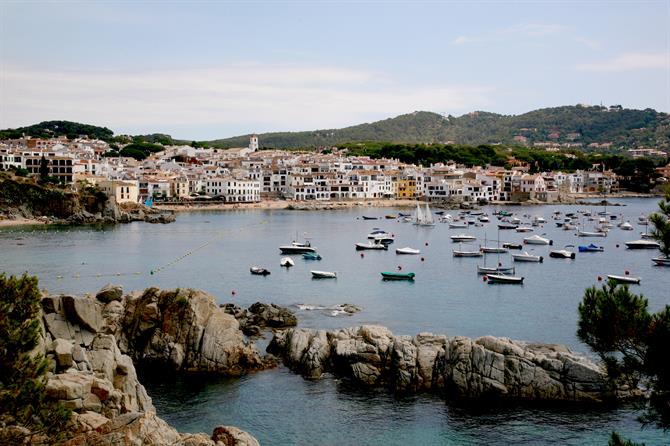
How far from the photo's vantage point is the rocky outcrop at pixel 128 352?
462 inches

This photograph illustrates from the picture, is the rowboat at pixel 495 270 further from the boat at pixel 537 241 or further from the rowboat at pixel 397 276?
the boat at pixel 537 241

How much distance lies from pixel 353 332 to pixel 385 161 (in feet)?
311

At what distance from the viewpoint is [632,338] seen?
1152 cm

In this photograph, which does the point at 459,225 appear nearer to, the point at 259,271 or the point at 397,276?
the point at 397,276

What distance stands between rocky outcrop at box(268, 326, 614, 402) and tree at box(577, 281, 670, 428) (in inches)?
249

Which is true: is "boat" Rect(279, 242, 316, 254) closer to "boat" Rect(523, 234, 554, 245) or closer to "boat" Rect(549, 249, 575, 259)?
"boat" Rect(549, 249, 575, 259)

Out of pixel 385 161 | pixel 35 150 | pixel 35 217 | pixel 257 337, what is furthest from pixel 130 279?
pixel 385 161

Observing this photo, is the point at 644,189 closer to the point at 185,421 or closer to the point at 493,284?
the point at 493,284

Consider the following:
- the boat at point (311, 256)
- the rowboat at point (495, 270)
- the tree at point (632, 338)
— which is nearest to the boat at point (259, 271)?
the boat at point (311, 256)

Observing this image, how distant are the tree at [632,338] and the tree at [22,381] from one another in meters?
8.53

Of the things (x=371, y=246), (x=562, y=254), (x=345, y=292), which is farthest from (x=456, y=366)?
(x=371, y=246)

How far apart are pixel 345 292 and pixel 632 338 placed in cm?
→ 2283

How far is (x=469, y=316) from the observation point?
2833 cm

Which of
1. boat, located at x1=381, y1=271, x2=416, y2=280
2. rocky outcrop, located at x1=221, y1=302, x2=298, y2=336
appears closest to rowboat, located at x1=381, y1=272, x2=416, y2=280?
boat, located at x1=381, y1=271, x2=416, y2=280
